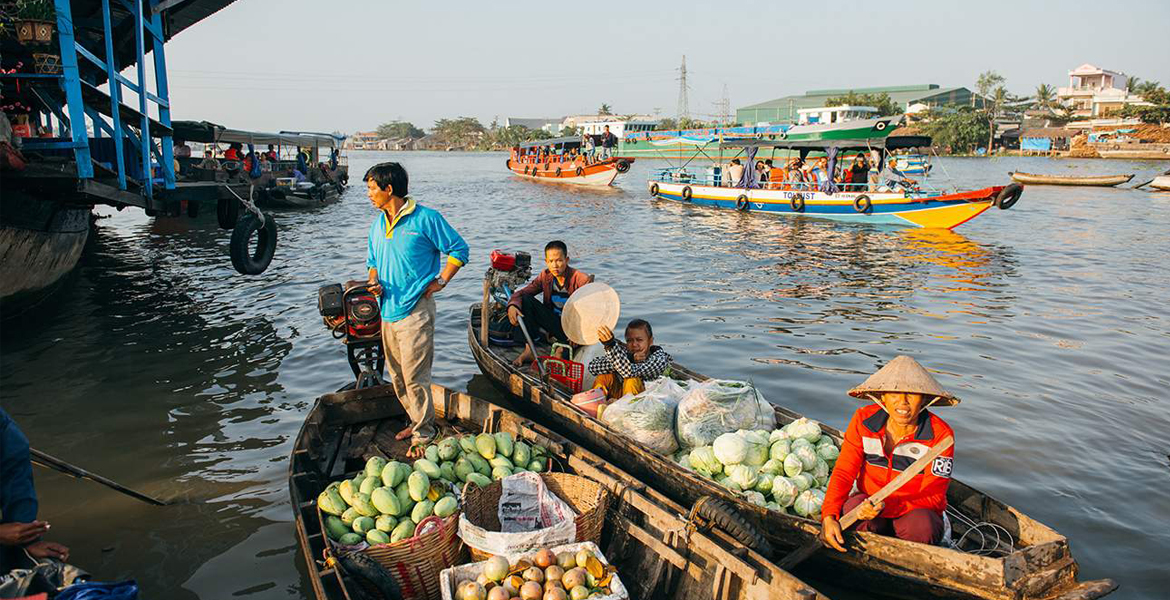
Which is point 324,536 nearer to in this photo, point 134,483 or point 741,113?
point 134,483

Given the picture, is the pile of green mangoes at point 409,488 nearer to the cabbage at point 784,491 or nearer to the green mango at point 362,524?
the green mango at point 362,524

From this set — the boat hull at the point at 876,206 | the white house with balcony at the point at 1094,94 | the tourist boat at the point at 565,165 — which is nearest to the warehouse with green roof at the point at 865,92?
the white house with balcony at the point at 1094,94

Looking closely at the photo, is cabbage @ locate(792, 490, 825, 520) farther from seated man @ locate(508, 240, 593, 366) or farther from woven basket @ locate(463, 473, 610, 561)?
seated man @ locate(508, 240, 593, 366)

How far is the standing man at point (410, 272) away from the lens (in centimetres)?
457

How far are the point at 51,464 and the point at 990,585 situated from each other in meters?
5.13

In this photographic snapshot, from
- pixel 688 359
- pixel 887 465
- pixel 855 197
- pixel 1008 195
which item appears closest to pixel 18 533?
pixel 887 465

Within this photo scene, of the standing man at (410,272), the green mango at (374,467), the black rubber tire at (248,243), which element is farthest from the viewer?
the black rubber tire at (248,243)

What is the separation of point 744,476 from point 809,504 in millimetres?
412

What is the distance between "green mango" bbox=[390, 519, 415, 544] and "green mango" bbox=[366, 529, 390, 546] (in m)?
0.03

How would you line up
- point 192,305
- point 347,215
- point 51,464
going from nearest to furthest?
point 51,464 < point 192,305 < point 347,215

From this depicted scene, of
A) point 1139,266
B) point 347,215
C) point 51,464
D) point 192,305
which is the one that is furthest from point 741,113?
point 51,464

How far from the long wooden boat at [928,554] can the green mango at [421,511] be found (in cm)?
157

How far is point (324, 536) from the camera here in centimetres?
345

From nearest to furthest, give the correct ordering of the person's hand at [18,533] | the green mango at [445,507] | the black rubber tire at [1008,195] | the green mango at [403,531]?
the person's hand at [18,533] < the green mango at [403,531] < the green mango at [445,507] < the black rubber tire at [1008,195]
